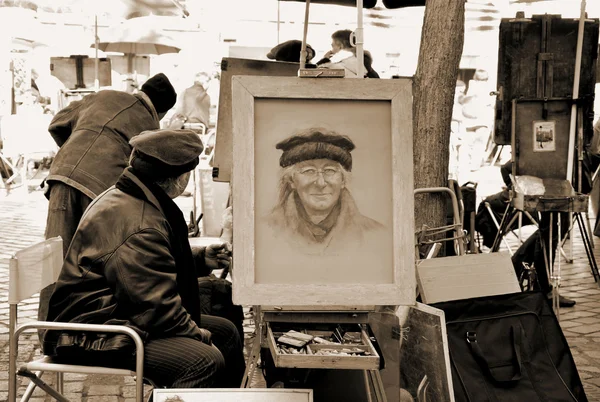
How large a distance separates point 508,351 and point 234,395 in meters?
1.25

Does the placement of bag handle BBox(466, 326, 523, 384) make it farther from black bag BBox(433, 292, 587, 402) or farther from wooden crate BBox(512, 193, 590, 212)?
wooden crate BBox(512, 193, 590, 212)

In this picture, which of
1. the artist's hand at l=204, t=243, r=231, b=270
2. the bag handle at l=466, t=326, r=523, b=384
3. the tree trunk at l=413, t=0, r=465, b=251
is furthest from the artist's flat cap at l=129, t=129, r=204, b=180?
the tree trunk at l=413, t=0, r=465, b=251

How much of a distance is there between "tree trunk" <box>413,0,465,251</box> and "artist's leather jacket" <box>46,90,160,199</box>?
1.41 metres

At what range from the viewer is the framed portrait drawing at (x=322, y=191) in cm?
285

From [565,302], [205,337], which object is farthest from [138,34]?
[205,337]

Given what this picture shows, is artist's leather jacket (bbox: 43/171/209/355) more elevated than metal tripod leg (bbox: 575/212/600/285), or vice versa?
artist's leather jacket (bbox: 43/171/209/355)

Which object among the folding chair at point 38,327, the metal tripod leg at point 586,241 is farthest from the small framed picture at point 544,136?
the folding chair at point 38,327

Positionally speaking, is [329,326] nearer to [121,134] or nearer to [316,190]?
[316,190]

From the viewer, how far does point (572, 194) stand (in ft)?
16.7

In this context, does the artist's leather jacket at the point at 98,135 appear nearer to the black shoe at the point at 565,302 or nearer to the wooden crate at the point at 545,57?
the wooden crate at the point at 545,57

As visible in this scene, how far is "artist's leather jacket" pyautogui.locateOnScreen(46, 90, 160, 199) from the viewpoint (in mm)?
4570

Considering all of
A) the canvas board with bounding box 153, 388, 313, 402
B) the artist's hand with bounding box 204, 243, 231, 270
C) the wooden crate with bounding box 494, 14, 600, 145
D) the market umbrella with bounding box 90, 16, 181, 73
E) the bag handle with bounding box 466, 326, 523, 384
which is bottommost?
the bag handle with bounding box 466, 326, 523, 384

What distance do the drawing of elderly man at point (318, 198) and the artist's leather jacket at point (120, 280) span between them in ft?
1.42

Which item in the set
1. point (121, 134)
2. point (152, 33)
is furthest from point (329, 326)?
point (152, 33)
